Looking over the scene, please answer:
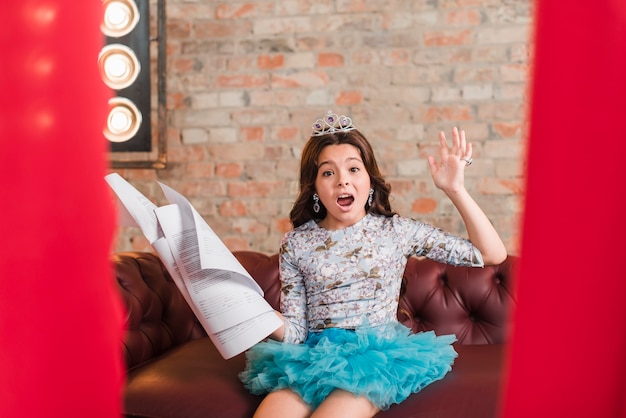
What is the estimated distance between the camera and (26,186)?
26cm

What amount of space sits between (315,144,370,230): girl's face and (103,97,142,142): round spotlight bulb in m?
1.22

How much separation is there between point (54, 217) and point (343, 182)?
150cm

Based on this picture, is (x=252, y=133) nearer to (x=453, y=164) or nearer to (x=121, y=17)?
(x=121, y=17)

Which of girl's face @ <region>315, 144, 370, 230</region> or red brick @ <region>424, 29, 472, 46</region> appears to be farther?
red brick @ <region>424, 29, 472, 46</region>

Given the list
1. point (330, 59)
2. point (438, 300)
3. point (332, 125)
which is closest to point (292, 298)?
point (332, 125)

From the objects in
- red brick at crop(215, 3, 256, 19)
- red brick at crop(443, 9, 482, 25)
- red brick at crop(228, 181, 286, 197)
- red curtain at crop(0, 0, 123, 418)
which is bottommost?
red brick at crop(228, 181, 286, 197)

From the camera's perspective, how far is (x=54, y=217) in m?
0.26

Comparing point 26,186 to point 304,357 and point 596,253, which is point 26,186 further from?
point 304,357

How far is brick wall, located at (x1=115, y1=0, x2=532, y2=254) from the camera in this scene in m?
2.55

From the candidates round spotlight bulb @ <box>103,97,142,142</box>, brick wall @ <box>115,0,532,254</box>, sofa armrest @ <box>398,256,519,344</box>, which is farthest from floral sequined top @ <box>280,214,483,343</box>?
round spotlight bulb @ <box>103,97,142,142</box>

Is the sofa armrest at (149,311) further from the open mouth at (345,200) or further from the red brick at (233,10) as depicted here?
→ the red brick at (233,10)

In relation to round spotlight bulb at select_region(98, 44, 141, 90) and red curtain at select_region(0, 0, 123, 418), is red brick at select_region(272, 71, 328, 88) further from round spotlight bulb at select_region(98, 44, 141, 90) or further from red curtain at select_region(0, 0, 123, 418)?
red curtain at select_region(0, 0, 123, 418)

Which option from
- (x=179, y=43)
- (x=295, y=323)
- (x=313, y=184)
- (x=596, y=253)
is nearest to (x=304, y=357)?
(x=295, y=323)

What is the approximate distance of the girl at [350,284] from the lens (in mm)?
1479
